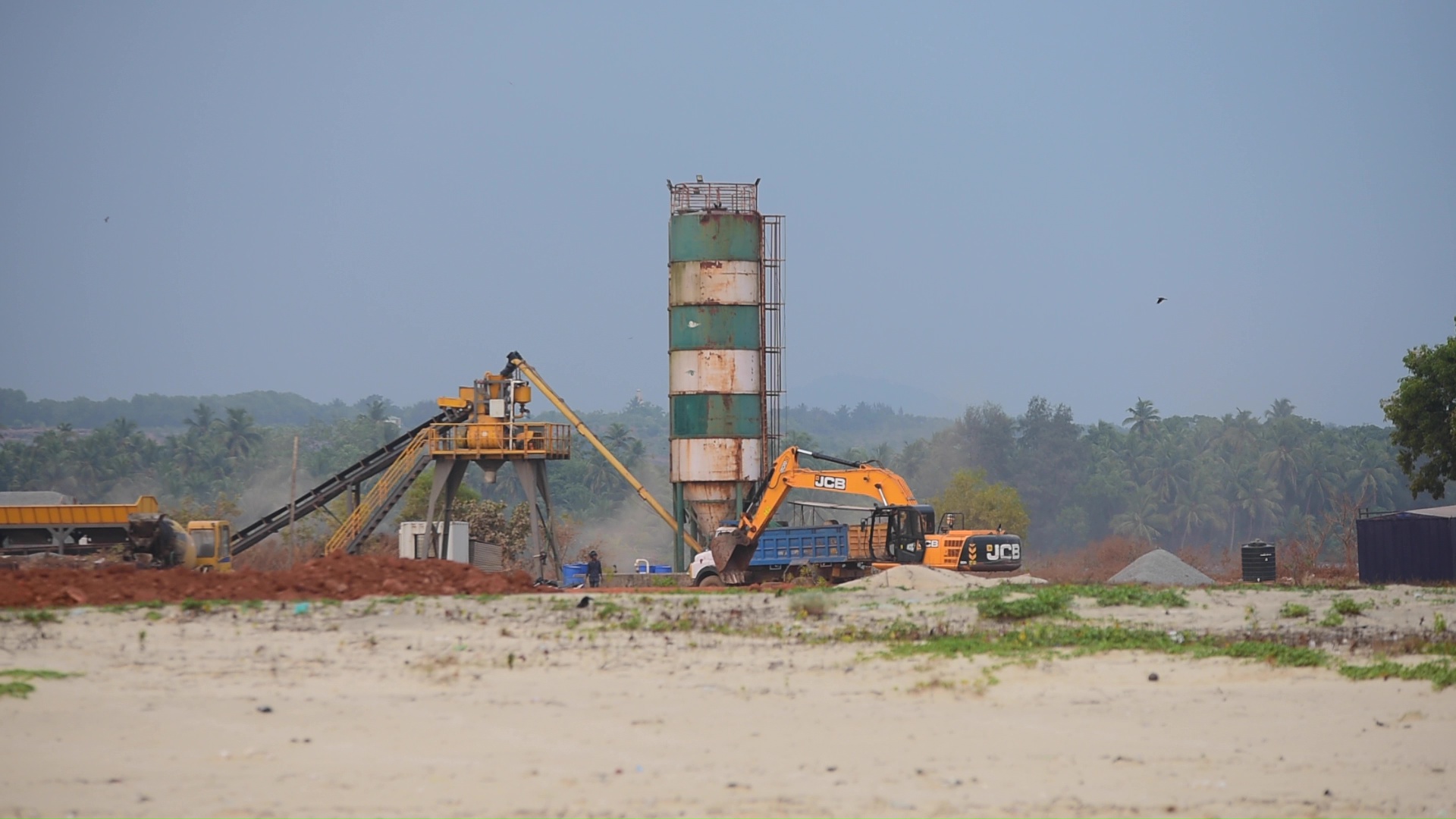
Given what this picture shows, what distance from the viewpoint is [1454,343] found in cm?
4772

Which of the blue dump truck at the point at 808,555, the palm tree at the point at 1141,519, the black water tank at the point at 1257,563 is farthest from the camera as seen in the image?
the palm tree at the point at 1141,519

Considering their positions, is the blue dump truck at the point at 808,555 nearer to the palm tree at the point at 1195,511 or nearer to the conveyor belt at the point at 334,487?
the conveyor belt at the point at 334,487

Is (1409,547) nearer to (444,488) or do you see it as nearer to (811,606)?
(811,606)

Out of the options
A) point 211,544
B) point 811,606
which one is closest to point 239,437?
point 211,544

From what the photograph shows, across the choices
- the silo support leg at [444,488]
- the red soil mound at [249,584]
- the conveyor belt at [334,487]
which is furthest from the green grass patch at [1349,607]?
the conveyor belt at [334,487]

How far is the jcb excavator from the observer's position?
40406 mm

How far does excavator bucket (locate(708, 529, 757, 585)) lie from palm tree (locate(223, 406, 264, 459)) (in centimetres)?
10227

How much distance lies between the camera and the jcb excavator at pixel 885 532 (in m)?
40.4

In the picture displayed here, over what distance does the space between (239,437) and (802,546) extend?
344 ft

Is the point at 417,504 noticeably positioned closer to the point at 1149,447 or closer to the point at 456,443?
the point at 456,443

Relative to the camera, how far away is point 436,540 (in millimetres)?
53156

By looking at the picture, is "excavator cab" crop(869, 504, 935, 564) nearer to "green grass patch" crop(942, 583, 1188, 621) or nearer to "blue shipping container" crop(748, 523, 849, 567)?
"blue shipping container" crop(748, 523, 849, 567)

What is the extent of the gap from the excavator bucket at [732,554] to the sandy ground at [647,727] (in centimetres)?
2133

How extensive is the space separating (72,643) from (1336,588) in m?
23.4
